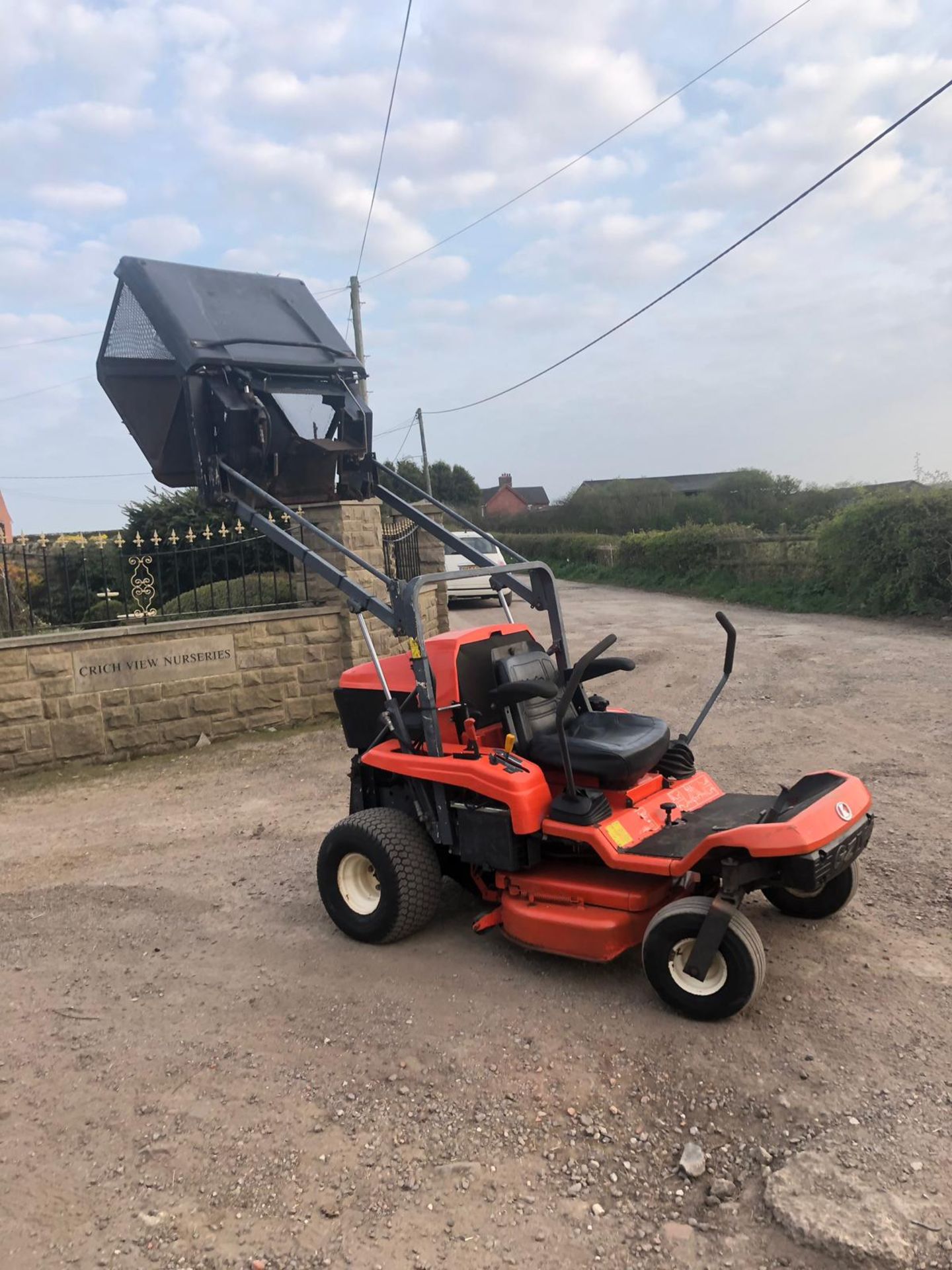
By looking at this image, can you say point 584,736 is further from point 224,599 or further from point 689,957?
point 224,599

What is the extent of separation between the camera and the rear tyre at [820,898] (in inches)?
165

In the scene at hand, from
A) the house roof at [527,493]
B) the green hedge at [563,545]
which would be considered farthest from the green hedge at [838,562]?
the house roof at [527,493]

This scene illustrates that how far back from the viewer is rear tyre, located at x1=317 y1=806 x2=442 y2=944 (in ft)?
14.0

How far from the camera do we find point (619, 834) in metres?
3.91

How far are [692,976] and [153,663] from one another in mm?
6255

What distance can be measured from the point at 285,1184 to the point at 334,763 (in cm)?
518

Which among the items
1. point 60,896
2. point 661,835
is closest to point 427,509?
point 60,896

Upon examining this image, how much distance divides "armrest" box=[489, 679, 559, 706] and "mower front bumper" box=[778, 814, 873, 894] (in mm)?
1220

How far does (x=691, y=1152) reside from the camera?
9.40ft

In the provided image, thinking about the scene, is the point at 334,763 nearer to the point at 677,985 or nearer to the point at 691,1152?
the point at 677,985

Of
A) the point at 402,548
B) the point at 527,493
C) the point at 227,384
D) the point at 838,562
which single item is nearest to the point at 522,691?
the point at 227,384

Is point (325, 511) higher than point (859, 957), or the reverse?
point (325, 511)

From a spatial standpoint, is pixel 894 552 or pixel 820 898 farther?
pixel 894 552

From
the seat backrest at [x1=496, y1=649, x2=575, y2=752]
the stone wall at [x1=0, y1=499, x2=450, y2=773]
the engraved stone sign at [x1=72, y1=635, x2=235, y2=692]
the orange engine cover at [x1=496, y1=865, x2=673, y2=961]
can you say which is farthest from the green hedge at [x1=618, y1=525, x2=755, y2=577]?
the orange engine cover at [x1=496, y1=865, x2=673, y2=961]
